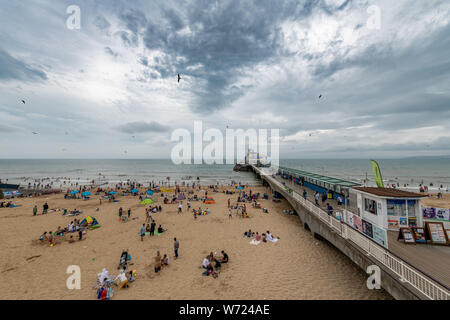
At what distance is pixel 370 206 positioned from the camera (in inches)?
380

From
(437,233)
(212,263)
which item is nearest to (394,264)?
(437,233)

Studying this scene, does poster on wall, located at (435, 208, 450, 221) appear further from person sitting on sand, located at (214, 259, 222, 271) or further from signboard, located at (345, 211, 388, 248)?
person sitting on sand, located at (214, 259, 222, 271)

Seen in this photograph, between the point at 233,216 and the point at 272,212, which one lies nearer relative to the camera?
the point at 233,216

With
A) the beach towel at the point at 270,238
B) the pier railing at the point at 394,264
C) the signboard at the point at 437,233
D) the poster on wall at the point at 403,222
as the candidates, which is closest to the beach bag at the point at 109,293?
the beach towel at the point at 270,238

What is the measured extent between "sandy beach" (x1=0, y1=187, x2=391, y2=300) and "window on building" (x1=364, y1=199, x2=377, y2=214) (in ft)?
9.68

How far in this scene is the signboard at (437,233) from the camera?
292 inches

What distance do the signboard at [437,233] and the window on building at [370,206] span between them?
1923mm

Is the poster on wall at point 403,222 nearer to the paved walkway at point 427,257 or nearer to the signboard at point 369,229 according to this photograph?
the paved walkway at point 427,257

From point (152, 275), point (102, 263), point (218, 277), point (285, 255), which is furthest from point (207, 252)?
A: point (102, 263)

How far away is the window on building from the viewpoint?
9.32 metres

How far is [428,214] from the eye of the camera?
9.41 meters

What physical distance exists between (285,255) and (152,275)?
24.1 ft

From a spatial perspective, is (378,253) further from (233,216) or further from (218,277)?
(233,216)

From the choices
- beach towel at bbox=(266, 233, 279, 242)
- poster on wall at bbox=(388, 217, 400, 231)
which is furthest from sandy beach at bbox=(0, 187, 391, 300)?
poster on wall at bbox=(388, 217, 400, 231)
